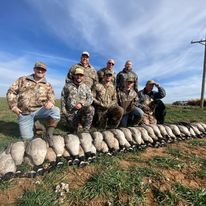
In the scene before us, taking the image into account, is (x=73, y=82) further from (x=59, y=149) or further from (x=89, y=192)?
(x=89, y=192)

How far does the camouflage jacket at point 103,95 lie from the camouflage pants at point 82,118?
653mm

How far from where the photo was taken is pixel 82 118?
7.94m

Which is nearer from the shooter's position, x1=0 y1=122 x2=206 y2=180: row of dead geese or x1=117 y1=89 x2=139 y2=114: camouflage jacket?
x1=0 y1=122 x2=206 y2=180: row of dead geese

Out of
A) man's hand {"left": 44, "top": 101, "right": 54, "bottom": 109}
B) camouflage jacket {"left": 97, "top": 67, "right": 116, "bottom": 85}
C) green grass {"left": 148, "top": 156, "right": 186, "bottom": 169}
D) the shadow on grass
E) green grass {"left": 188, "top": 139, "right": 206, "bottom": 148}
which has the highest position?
camouflage jacket {"left": 97, "top": 67, "right": 116, "bottom": 85}

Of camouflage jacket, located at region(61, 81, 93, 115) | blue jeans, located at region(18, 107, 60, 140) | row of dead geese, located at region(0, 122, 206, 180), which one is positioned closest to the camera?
row of dead geese, located at region(0, 122, 206, 180)

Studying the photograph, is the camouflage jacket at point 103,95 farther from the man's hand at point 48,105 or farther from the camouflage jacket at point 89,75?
the man's hand at point 48,105

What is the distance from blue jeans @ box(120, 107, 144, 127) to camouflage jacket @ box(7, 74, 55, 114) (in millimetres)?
2477

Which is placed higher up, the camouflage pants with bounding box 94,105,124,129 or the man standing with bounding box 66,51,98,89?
the man standing with bounding box 66,51,98,89

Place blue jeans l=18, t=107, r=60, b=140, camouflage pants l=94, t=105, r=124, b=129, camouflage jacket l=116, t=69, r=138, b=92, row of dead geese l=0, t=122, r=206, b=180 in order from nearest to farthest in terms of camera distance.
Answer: row of dead geese l=0, t=122, r=206, b=180, blue jeans l=18, t=107, r=60, b=140, camouflage pants l=94, t=105, r=124, b=129, camouflage jacket l=116, t=69, r=138, b=92

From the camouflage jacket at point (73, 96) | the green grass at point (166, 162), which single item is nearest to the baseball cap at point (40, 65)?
the camouflage jacket at point (73, 96)

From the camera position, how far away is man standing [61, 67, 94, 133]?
7879mm

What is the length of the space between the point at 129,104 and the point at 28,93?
120 inches

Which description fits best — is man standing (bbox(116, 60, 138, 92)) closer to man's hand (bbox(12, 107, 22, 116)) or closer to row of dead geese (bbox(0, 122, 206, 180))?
row of dead geese (bbox(0, 122, 206, 180))

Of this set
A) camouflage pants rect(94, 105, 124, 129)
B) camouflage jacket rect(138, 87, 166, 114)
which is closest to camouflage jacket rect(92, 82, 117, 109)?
camouflage pants rect(94, 105, 124, 129)
